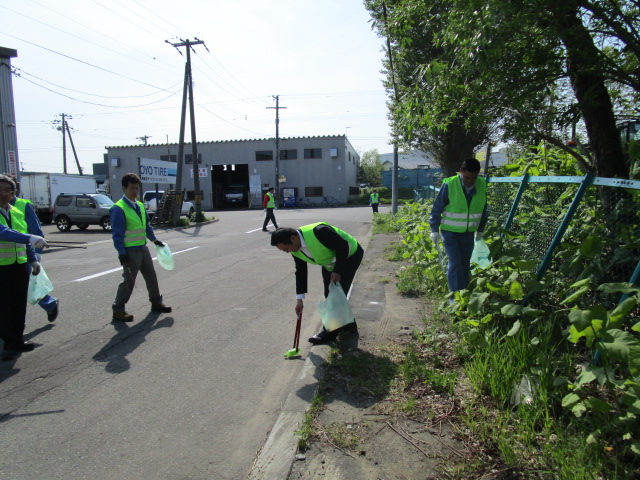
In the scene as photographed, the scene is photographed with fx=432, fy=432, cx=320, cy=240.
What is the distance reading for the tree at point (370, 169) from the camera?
2510 inches

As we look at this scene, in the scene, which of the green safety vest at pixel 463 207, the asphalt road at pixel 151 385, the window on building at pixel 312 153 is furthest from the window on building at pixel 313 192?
the green safety vest at pixel 463 207

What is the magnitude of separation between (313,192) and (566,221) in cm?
4300

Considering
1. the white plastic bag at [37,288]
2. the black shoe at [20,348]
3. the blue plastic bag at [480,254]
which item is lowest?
the black shoe at [20,348]

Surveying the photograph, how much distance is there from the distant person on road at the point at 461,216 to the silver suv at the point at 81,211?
1864 centimetres

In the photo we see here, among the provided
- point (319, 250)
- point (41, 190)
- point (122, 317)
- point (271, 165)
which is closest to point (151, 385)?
point (319, 250)

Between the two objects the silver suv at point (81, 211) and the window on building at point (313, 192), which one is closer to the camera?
the silver suv at point (81, 211)

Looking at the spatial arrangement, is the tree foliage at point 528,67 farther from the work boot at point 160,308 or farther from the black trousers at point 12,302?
the black trousers at point 12,302

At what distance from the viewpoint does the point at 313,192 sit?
46.1m

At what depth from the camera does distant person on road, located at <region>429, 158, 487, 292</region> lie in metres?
4.68

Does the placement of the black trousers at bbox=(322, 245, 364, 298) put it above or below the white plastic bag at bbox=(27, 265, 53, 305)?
above

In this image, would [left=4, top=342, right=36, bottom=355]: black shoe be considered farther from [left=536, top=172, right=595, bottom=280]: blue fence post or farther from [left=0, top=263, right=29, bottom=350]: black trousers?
[left=536, top=172, right=595, bottom=280]: blue fence post

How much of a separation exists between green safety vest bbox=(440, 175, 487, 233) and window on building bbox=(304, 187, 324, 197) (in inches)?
1628

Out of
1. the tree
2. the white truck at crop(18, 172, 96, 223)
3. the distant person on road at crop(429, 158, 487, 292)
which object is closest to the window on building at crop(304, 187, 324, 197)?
the tree

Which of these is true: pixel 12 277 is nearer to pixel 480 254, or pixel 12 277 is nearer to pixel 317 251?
pixel 317 251
